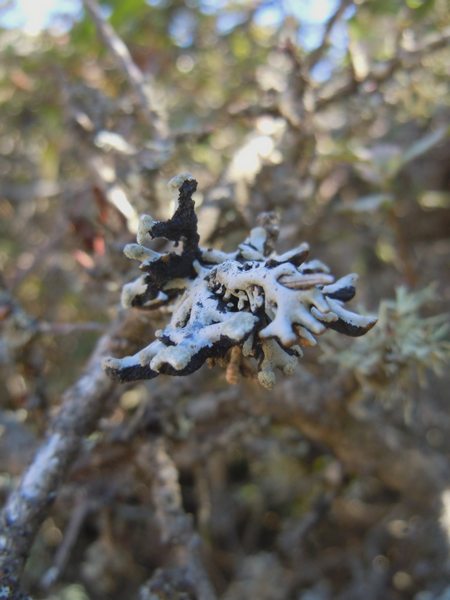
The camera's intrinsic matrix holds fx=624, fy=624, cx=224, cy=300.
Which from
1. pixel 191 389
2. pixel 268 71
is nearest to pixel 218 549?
pixel 191 389

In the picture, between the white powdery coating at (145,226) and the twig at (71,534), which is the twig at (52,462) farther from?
the twig at (71,534)

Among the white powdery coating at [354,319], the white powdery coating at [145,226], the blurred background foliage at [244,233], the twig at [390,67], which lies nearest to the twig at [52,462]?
the blurred background foliage at [244,233]

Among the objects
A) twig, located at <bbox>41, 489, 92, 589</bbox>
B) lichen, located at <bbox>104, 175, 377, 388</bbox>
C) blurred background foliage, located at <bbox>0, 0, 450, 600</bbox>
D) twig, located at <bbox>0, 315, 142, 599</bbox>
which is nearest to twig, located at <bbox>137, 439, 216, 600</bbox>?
blurred background foliage, located at <bbox>0, 0, 450, 600</bbox>

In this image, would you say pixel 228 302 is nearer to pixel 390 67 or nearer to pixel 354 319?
pixel 354 319

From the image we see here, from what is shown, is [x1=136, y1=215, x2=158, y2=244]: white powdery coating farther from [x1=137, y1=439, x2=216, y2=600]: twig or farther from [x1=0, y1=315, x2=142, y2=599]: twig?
[x1=137, y1=439, x2=216, y2=600]: twig

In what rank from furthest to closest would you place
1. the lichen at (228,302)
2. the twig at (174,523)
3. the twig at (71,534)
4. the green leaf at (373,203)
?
1. the green leaf at (373,203)
2. the twig at (71,534)
3. the twig at (174,523)
4. the lichen at (228,302)

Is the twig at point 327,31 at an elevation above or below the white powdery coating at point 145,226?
above

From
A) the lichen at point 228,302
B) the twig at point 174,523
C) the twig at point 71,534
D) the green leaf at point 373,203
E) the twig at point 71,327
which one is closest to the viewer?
the lichen at point 228,302

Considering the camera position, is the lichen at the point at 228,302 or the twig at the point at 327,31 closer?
the lichen at the point at 228,302
